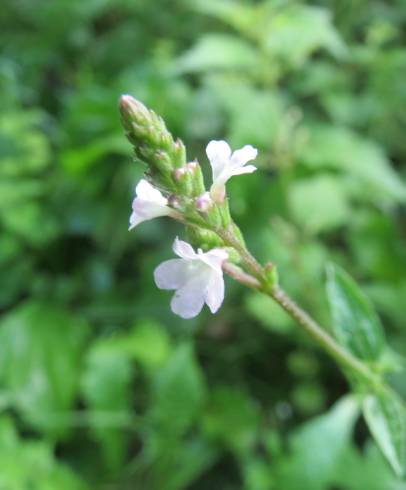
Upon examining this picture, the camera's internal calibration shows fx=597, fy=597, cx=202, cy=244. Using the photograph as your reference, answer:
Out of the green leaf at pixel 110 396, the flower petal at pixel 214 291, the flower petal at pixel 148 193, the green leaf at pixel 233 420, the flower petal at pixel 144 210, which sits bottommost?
the green leaf at pixel 110 396

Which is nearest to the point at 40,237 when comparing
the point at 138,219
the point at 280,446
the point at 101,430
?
the point at 101,430

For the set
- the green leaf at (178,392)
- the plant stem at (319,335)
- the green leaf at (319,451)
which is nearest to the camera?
the plant stem at (319,335)

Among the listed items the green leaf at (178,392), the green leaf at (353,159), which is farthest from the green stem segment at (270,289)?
the green leaf at (353,159)

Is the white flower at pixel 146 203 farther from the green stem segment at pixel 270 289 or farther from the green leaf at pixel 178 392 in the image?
the green leaf at pixel 178 392

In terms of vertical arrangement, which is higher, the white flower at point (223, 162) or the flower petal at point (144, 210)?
the white flower at point (223, 162)

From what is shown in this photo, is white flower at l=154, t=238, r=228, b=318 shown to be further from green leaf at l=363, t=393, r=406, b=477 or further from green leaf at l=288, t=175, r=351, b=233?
green leaf at l=288, t=175, r=351, b=233

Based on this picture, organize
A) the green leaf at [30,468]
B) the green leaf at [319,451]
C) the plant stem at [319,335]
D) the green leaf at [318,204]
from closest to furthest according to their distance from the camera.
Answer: the plant stem at [319,335] < the green leaf at [319,451] < the green leaf at [30,468] < the green leaf at [318,204]

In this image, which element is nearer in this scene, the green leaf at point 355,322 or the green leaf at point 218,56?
the green leaf at point 355,322

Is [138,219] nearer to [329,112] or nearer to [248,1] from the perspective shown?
[329,112]
